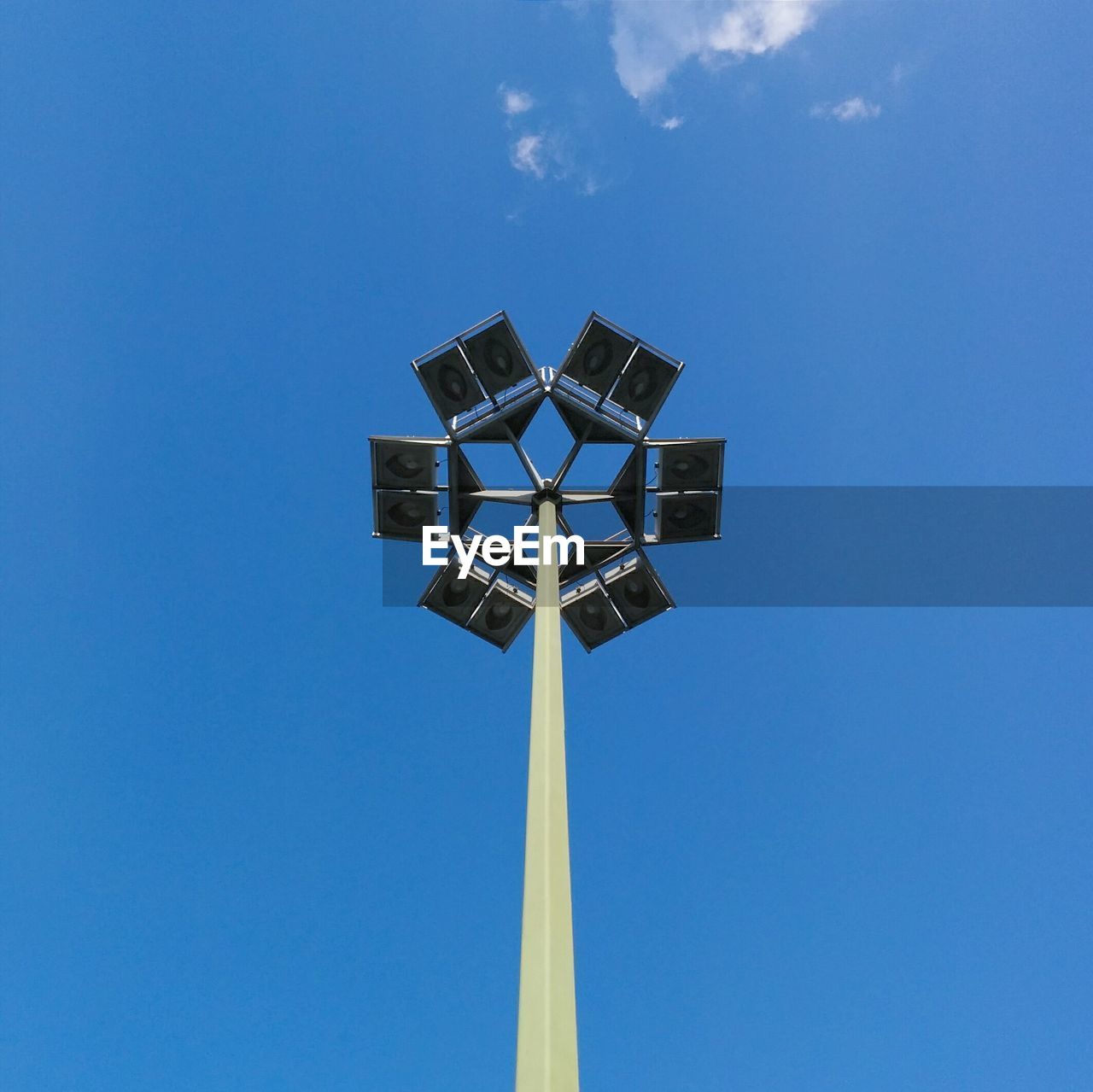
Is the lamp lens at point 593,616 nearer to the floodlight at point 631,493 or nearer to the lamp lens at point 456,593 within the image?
the floodlight at point 631,493

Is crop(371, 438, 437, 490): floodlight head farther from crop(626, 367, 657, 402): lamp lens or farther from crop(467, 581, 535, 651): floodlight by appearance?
crop(626, 367, 657, 402): lamp lens

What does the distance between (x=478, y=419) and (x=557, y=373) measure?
1.82 m

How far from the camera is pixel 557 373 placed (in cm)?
1467

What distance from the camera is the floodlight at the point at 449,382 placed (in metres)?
14.4

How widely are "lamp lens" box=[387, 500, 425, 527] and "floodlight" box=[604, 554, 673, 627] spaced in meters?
4.28

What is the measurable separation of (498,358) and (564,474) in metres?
2.59

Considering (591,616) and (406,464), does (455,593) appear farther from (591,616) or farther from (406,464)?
(591,616)

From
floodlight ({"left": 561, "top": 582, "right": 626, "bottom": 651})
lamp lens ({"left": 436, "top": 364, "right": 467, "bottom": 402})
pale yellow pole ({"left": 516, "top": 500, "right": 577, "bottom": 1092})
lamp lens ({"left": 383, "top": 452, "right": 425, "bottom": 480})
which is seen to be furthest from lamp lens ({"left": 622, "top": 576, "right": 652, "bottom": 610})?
pale yellow pole ({"left": 516, "top": 500, "right": 577, "bottom": 1092})

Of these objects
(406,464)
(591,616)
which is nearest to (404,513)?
(406,464)

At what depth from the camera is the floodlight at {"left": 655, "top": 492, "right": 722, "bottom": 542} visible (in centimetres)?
1634

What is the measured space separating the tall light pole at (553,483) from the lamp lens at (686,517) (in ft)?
0.08

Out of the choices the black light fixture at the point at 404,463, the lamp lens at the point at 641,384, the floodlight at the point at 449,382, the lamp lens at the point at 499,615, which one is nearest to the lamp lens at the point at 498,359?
the floodlight at the point at 449,382

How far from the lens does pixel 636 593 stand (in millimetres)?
17312

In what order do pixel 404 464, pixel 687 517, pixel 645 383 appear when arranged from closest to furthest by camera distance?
pixel 645 383
pixel 404 464
pixel 687 517
